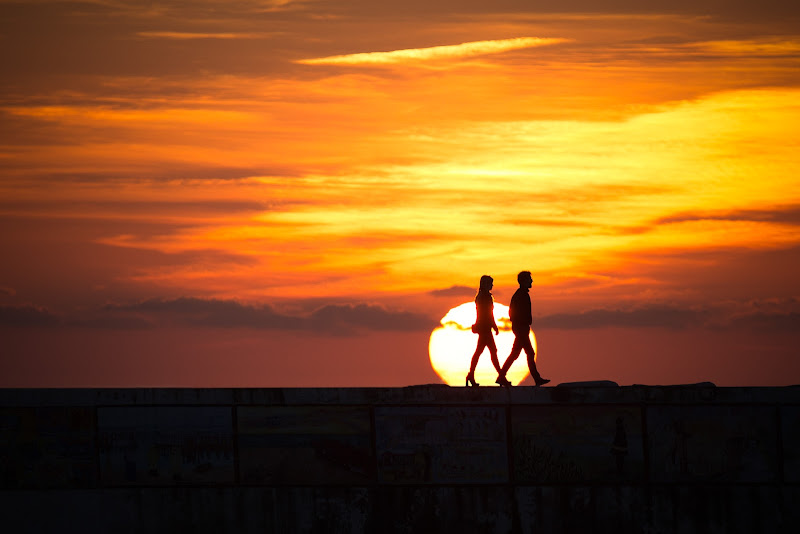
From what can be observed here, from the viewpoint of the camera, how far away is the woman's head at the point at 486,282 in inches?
795

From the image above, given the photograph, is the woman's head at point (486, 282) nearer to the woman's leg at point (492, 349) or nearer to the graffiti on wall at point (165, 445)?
the woman's leg at point (492, 349)

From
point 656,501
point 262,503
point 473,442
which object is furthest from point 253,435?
point 656,501

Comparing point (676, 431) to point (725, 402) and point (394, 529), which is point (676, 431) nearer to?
point (725, 402)

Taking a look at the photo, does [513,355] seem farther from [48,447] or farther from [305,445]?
[48,447]

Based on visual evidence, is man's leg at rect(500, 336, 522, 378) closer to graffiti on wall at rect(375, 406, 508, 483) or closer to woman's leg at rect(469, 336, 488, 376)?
woman's leg at rect(469, 336, 488, 376)

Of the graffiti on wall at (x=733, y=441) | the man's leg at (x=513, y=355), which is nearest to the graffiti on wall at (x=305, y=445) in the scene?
the man's leg at (x=513, y=355)

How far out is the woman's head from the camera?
66.2ft

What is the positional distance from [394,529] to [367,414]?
5.73 feet

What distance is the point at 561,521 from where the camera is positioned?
17844mm

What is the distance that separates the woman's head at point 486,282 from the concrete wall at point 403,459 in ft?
8.69

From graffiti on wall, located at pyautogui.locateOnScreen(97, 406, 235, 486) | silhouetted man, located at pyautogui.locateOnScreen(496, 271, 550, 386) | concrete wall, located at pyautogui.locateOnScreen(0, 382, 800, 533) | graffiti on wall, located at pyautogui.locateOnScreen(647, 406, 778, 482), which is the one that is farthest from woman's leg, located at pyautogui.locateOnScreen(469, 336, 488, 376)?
graffiti on wall, located at pyautogui.locateOnScreen(97, 406, 235, 486)

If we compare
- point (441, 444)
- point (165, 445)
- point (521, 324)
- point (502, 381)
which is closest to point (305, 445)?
point (441, 444)

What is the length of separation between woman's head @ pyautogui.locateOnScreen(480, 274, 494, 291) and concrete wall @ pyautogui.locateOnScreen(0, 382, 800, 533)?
2648 millimetres

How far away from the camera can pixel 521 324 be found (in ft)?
66.1
